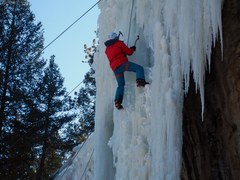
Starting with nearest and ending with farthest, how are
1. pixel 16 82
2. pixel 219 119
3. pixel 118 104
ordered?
pixel 219 119
pixel 118 104
pixel 16 82

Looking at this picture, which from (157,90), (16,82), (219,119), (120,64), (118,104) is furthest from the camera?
(16,82)

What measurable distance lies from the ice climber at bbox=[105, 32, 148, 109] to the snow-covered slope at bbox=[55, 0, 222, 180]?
132 mm

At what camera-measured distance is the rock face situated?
15.0ft

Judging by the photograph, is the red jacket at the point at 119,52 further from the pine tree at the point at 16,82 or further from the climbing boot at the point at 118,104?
the pine tree at the point at 16,82

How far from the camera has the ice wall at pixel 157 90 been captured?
4.38 m

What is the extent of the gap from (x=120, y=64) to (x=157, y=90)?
27.4 inches

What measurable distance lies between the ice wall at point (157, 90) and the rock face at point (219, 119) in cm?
22

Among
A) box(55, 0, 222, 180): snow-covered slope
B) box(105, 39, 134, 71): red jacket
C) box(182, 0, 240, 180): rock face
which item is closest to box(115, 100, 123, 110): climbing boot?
box(55, 0, 222, 180): snow-covered slope

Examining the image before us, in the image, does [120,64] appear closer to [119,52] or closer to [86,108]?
[119,52]

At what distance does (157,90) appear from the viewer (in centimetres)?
470

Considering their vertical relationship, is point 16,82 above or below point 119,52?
above

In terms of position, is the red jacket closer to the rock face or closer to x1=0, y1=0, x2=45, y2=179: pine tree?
the rock face

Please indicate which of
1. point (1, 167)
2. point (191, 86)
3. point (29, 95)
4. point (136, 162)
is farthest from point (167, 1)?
point (29, 95)

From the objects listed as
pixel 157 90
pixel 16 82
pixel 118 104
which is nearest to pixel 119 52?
pixel 118 104
